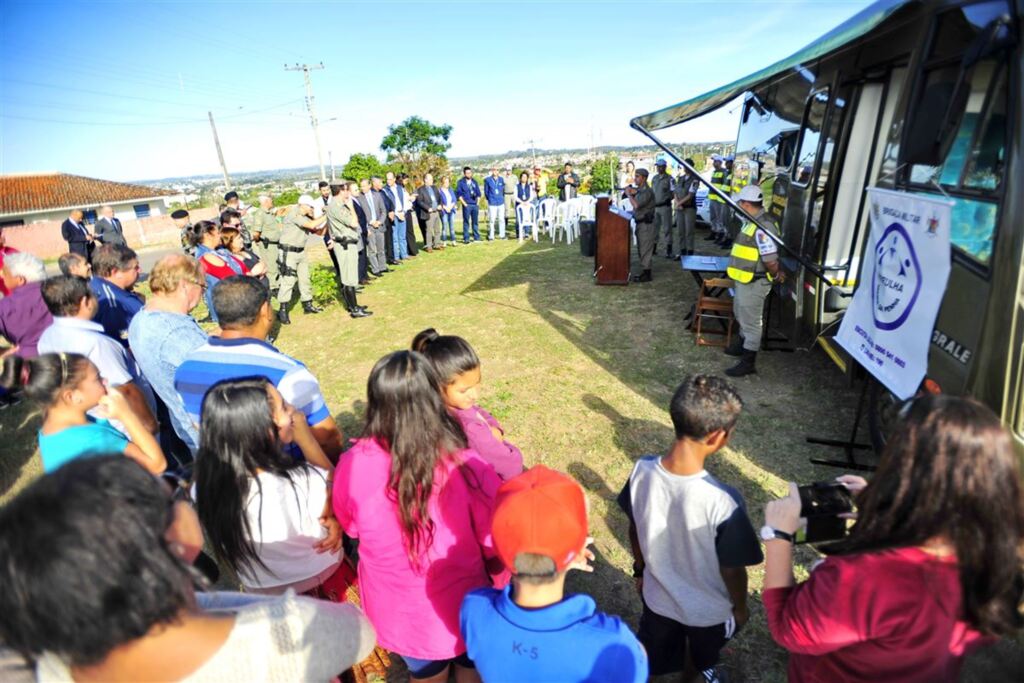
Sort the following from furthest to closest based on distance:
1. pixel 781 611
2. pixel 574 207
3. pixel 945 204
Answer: pixel 574 207 → pixel 945 204 → pixel 781 611

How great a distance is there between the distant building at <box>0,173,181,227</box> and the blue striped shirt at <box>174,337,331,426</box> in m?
41.2

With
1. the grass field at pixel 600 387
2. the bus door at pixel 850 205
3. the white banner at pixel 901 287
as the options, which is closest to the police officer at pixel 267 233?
the grass field at pixel 600 387

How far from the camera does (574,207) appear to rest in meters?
13.3

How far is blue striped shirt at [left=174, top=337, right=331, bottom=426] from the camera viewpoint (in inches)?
92.2

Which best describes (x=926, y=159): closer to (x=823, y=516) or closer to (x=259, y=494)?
(x=823, y=516)

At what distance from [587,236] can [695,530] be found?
9738 mm

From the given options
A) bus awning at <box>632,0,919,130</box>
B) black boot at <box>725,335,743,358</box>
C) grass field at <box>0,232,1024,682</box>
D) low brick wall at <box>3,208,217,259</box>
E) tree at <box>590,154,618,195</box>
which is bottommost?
low brick wall at <box>3,208,217,259</box>

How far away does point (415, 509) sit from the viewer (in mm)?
1703

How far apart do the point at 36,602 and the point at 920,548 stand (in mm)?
1731

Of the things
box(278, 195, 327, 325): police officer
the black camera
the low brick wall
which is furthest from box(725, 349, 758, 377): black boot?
the low brick wall

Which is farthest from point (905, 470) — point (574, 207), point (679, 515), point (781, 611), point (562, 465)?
point (574, 207)

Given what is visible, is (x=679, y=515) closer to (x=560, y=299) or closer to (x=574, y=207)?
(x=560, y=299)

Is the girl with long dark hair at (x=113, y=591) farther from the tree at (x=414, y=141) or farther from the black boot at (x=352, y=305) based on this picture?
the tree at (x=414, y=141)

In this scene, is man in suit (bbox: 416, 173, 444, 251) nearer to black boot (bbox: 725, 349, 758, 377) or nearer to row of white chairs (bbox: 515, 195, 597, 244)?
row of white chairs (bbox: 515, 195, 597, 244)
